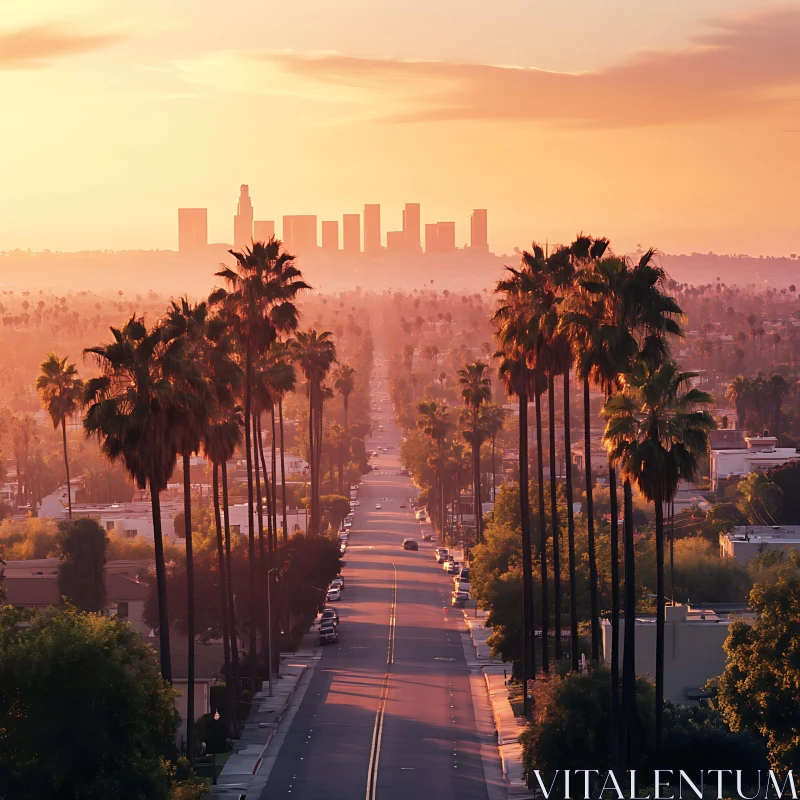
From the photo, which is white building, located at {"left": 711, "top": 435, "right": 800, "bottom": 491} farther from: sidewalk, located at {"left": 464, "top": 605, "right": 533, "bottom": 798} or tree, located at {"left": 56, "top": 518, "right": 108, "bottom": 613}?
tree, located at {"left": 56, "top": 518, "right": 108, "bottom": 613}

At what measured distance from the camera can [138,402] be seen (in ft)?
138

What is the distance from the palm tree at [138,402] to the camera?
41.8m

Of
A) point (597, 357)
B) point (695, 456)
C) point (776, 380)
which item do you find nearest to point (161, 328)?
point (597, 357)

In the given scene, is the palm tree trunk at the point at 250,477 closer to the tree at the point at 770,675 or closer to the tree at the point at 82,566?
the tree at the point at 82,566

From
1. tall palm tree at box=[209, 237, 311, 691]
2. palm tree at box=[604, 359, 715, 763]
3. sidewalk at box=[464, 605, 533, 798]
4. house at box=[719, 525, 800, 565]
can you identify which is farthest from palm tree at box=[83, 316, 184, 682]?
house at box=[719, 525, 800, 565]

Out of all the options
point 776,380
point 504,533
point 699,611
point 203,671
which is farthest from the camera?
point 776,380

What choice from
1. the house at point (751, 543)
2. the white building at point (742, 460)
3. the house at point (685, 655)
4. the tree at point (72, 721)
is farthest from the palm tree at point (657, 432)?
the white building at point (742, 460)

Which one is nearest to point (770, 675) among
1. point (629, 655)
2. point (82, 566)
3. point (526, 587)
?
point (629, 655)

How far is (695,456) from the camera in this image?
130 ft

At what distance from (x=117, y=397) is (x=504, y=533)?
136ft

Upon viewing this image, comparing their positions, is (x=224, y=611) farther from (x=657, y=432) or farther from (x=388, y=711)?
(x=657, y=432)

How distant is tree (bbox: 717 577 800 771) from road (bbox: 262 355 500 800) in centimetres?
841

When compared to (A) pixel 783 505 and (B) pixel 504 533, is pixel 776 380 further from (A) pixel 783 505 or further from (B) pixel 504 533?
(B) pixel 504 533

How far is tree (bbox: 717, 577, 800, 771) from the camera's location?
136 feet
